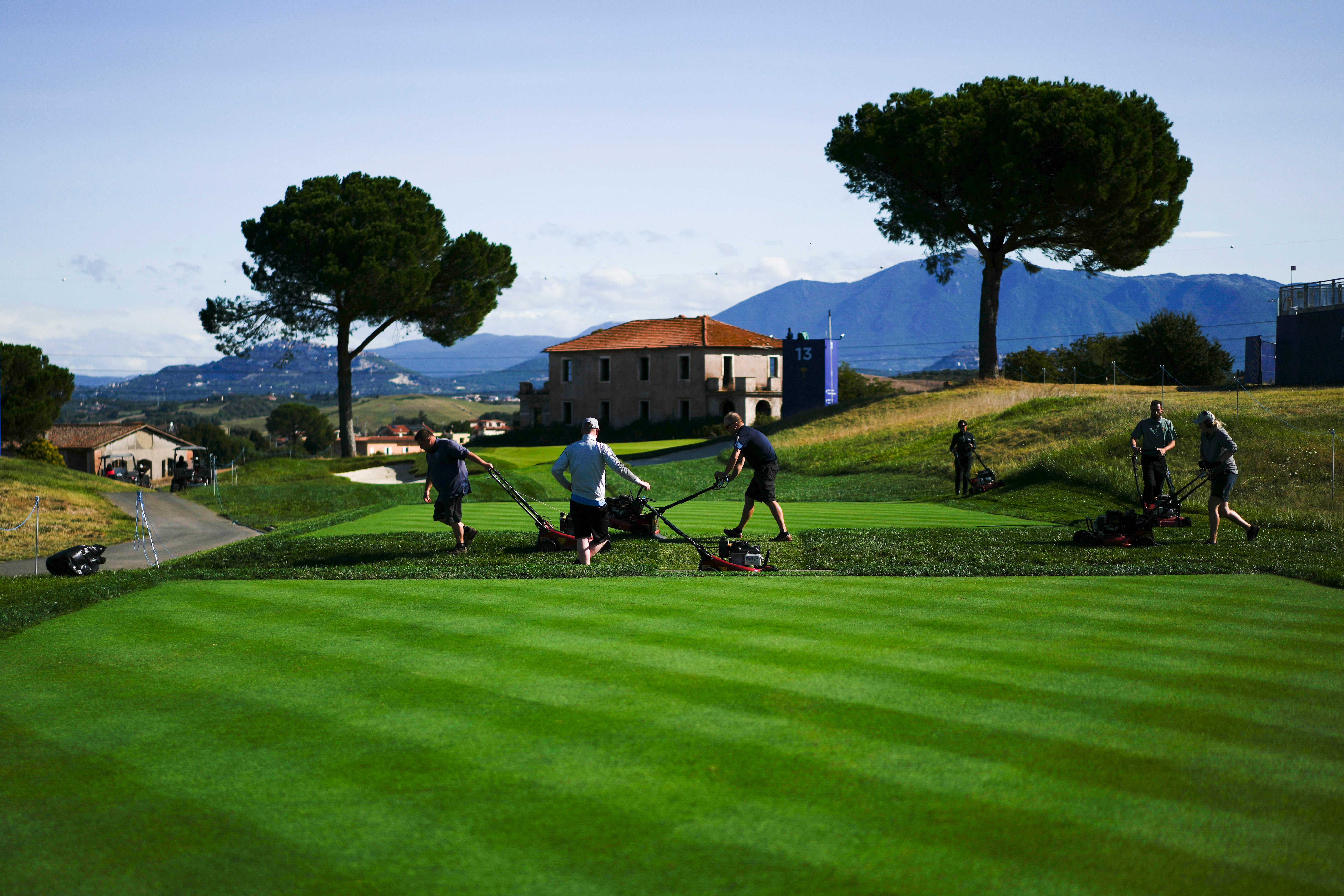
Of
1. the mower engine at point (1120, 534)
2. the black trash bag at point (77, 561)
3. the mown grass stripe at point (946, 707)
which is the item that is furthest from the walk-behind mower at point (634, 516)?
the black trash bag at point (77, 561)

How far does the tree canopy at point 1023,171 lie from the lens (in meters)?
46.8

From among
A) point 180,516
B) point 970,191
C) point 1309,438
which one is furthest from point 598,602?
point 970,191

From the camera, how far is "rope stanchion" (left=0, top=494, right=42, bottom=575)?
54.6ft

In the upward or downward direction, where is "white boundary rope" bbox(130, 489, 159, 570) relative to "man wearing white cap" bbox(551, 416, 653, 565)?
downward

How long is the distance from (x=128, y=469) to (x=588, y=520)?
→ 93413 mm

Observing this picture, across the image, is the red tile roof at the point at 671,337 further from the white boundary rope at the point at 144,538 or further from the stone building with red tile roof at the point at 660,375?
the white boundary rope at the point at 144,538

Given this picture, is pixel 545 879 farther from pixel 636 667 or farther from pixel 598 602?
pixel 598 602

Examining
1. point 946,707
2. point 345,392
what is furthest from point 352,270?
point 946,707

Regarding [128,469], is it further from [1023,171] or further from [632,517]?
[632,517]

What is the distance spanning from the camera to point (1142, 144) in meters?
47.7

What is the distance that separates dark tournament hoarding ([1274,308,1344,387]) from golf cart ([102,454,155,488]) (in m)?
53.0

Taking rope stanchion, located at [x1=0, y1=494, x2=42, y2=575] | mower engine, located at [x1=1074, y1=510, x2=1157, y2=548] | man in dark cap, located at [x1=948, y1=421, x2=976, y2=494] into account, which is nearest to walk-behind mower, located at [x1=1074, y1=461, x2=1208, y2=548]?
mower engine, located at [x1=1074, y1=510, x2=1157, y2=548]

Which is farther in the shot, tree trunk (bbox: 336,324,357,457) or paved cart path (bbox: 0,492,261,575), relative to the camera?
tree trunk (bbox: 336,324,357,457)

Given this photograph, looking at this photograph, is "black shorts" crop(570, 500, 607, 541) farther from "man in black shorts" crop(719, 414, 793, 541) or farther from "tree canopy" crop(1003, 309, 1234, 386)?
"tree canopy" crop(1003, 309, 1234, 386)
